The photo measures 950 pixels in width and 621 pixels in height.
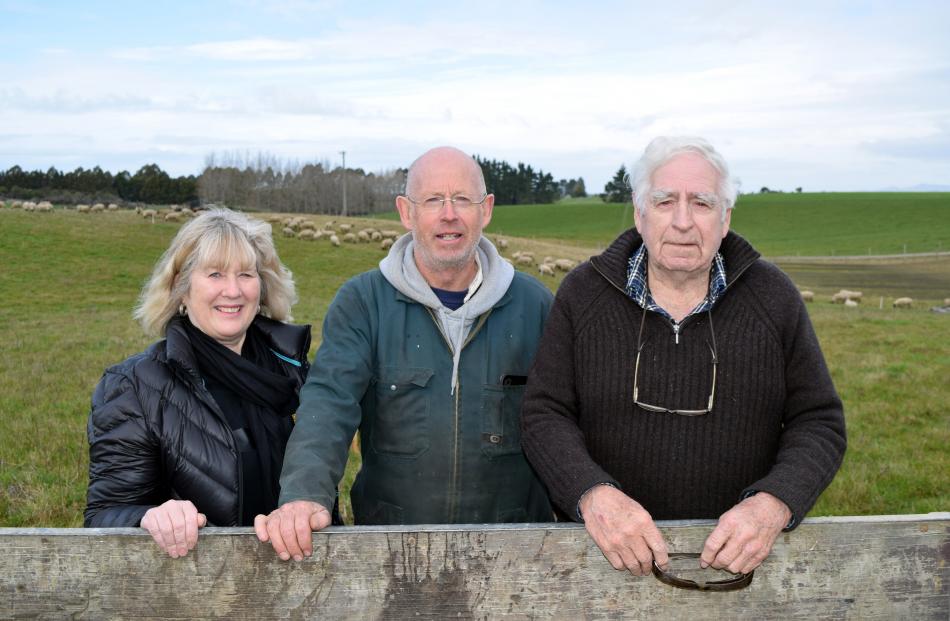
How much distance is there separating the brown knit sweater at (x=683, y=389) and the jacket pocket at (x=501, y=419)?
430 millimetres

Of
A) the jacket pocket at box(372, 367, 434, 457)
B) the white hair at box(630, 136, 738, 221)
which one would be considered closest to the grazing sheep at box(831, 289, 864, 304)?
→ the white hair at box(630, 136, 738, 221)

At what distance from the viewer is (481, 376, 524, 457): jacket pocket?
3.21m

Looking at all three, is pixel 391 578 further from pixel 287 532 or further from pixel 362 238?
pixel 362 238

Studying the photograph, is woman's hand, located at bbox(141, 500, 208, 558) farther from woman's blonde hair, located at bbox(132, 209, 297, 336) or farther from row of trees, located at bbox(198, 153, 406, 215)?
row of trees, located at bbox(198, 153, 406, 215)

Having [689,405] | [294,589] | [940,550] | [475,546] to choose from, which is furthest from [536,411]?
[940,550]

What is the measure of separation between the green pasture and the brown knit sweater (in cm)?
5603

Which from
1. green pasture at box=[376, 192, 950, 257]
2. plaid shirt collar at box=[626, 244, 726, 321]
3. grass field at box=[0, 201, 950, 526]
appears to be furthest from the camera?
green pasture at box=[376, 192, 950, 257]

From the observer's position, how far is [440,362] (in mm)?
3191

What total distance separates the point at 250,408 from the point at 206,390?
22cm

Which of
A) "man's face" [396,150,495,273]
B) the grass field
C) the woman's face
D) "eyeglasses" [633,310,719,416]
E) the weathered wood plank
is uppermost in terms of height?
"man's face" [396,150,495,273]

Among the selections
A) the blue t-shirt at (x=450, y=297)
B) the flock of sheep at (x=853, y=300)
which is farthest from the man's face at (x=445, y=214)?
the flock of sheep at (x=853, y=300)

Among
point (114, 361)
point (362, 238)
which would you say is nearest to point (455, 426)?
point (114, 361)

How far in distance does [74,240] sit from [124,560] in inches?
1273

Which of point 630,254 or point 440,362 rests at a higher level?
point 630,254
